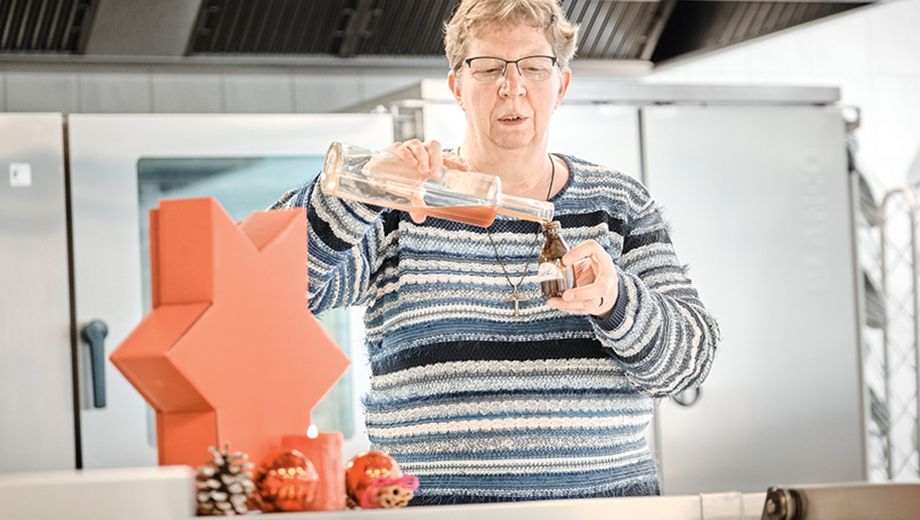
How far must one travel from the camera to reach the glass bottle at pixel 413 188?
1.19 metres

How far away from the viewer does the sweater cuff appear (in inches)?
51.1

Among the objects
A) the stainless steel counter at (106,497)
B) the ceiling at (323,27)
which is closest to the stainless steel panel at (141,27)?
the ceiling at (323,27)

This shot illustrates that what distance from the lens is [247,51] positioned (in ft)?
9.71

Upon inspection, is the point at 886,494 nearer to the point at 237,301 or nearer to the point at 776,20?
the point at 237,301

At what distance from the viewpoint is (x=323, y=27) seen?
295 cm

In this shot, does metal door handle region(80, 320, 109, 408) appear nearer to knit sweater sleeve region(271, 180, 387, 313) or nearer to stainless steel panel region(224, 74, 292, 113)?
stainless steel panel region(224, 74, 292, 113)

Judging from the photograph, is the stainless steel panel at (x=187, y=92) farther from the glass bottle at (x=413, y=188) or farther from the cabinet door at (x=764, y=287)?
the glass bottle at (x=413, y=188)

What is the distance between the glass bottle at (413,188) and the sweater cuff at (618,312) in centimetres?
10

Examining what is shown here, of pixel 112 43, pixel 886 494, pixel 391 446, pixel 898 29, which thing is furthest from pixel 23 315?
pixel 898 29

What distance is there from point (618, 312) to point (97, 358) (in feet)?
4.67

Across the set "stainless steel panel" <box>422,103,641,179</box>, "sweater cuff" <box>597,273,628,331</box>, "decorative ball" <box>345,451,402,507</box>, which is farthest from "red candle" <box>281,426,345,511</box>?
"stainless steel panel" <box>422,103,641,179</box>

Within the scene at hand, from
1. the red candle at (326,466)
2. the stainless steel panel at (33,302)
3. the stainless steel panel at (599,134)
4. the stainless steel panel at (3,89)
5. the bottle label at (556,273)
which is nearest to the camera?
the red candle at (326,466)

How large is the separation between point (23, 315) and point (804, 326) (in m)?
1.71

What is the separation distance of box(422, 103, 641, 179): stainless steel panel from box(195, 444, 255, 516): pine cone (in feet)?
6.32
